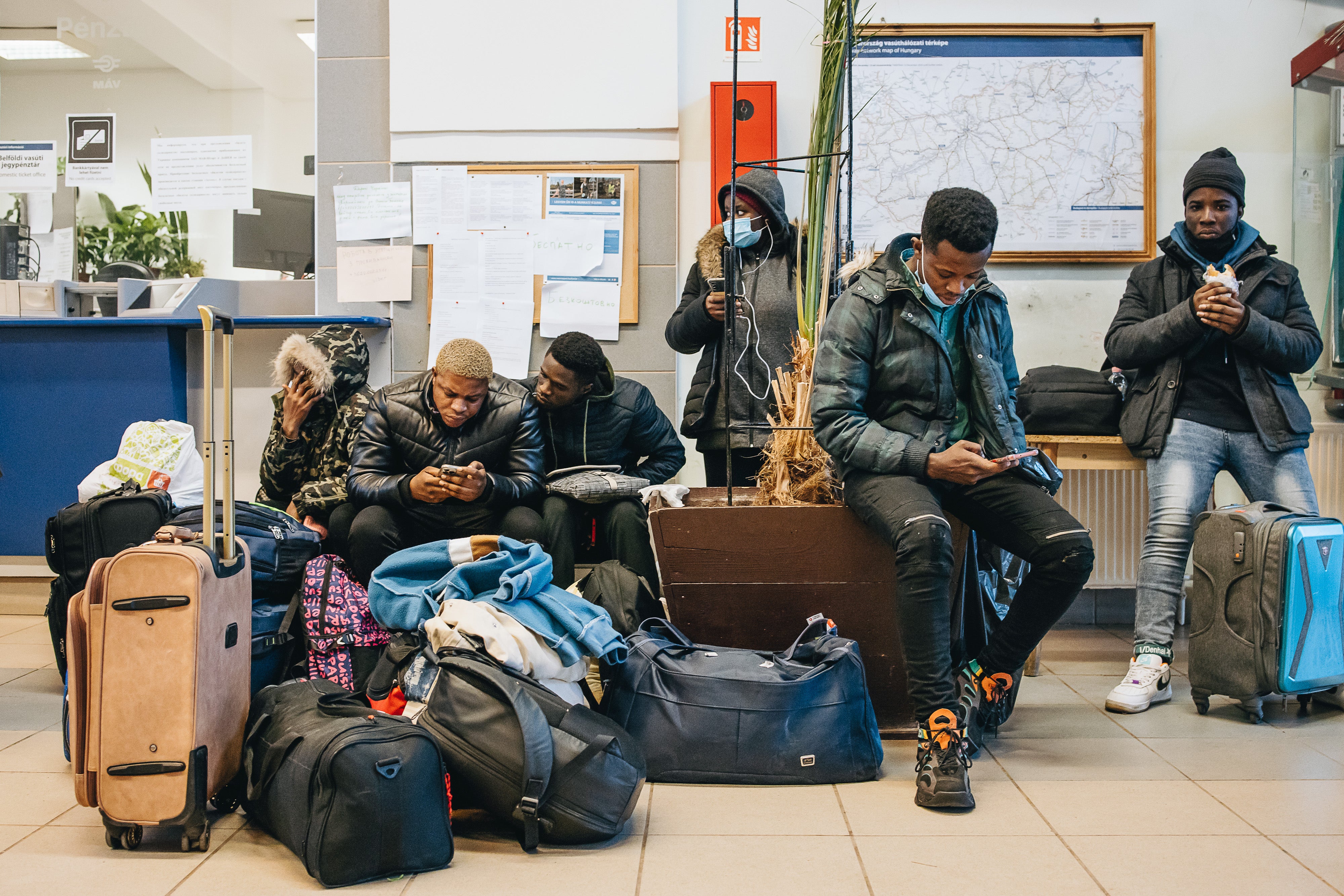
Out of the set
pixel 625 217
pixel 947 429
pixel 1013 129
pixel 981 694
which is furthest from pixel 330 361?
pixel 1013 129

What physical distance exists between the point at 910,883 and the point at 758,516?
98cm

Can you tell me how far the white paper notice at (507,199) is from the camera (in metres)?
3.88

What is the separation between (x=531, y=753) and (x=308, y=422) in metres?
1.83

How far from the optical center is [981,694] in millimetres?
2471

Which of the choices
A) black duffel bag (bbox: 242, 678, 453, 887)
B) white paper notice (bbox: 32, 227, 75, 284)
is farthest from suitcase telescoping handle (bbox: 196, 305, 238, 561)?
white paper notice (bbox: 32, 227, 75, 284)

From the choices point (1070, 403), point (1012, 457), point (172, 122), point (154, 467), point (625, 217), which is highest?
point (172, 122)

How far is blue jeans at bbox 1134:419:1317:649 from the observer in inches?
116

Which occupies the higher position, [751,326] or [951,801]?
[751,326]

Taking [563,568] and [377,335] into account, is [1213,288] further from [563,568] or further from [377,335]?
[377,335]

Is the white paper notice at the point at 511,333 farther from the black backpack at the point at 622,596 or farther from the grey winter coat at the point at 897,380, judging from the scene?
the grey winter coat at the point at 897,380

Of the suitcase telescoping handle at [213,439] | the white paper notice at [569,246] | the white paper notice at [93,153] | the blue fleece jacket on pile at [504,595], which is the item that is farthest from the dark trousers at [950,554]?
the white paper notice at [93,153]

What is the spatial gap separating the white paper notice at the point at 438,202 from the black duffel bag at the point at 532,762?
236 cm

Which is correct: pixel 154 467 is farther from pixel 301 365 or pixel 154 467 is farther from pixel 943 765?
pixel 943 765

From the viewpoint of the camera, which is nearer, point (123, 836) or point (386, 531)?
point (123, 836)
